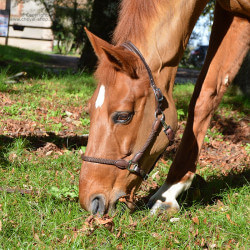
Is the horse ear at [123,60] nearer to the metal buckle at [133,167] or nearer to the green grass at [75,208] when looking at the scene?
the metal buckle at [133,167]

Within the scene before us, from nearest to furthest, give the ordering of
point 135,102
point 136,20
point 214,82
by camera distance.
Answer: point 135,102, point 136,20, point 214,82

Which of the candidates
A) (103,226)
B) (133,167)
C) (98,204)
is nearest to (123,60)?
(133,167)

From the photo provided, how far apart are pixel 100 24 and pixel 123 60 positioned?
6554mm

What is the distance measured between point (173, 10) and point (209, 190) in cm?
163

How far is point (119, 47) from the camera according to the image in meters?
2.37

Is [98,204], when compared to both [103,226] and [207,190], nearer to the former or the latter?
[103,226]

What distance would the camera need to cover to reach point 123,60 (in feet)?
7.39

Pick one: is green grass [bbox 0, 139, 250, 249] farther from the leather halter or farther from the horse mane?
the horse mane

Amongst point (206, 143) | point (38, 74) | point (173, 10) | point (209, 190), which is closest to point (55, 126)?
point (206, 143)

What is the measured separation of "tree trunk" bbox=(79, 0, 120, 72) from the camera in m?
8.40

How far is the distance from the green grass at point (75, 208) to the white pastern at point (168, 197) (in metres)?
0.08

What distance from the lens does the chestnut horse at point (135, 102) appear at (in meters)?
2.30

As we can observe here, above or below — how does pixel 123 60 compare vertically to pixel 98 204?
above

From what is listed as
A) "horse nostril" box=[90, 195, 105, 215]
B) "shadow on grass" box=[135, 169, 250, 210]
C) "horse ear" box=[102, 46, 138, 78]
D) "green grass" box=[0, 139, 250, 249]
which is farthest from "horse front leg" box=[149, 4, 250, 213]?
"horse ear" box=[102, 46, 138, 78]
